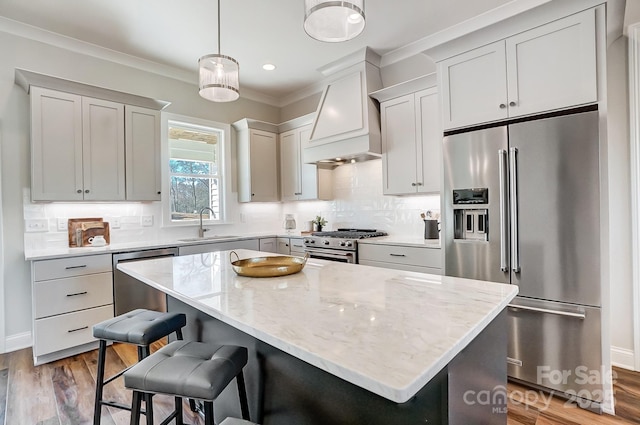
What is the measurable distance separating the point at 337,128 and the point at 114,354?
10.2 ft

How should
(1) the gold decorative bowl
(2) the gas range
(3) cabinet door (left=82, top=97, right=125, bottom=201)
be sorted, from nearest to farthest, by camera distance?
(1) the gold decorative bowl → (3) cabinet door (left=82, top=97, right=125, bottom=201) → (2) the gas range

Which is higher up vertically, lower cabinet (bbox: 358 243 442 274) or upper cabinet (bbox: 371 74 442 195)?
upper cabinet (bbox: 371 74 442 195)

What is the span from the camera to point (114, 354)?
9.39ft

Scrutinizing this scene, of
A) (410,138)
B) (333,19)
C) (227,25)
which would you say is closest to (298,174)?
(410,138)

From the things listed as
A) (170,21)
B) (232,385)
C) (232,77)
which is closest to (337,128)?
(232,77)

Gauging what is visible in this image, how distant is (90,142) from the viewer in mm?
3176

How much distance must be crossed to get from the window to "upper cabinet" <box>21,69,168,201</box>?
0.47 metres

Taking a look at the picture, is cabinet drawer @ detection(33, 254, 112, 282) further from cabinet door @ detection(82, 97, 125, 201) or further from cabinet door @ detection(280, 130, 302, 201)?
cabinet door @ detection(280, 130, 302, 201)

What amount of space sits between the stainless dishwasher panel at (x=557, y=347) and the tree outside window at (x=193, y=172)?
3.69 metres

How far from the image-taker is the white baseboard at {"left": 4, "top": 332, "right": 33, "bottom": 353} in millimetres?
2936

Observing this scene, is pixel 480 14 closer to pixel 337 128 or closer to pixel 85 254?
pixel 337 128

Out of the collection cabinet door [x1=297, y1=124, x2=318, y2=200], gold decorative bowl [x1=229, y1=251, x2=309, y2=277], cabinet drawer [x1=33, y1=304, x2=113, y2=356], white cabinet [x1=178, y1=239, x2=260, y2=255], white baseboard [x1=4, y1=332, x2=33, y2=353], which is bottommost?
white baseboard [x1=4, y1=332, x2=33, y2=353]

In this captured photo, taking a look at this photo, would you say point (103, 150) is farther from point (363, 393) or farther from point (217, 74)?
point (363, 393)

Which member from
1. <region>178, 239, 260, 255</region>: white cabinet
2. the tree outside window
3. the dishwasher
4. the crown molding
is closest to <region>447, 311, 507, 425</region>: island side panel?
the dishwasher
